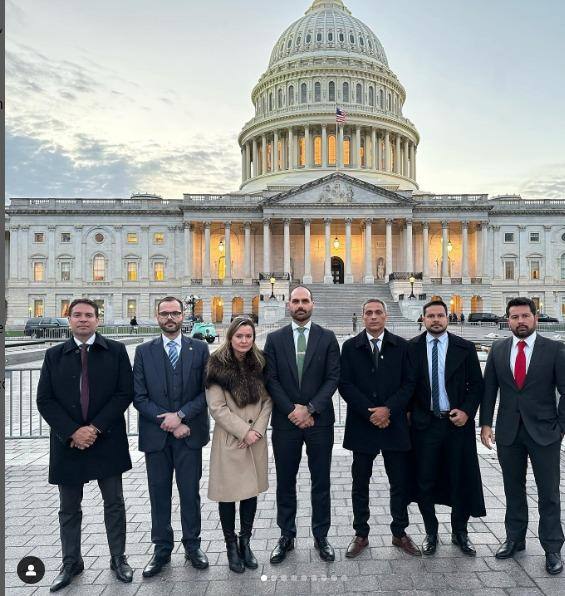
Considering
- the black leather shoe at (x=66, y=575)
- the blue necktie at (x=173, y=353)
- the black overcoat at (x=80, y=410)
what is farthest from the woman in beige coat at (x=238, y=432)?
the black leather shoe at (x=66, y=575)

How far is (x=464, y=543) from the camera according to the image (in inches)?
249

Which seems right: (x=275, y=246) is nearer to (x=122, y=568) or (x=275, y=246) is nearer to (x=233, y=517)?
(x=233, y=517)

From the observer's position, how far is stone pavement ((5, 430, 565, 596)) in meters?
5.53

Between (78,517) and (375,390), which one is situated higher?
(375,390)

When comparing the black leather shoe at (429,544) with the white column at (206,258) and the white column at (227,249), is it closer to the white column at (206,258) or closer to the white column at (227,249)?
the white column at (227,249)

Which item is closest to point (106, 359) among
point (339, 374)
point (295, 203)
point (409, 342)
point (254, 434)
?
point (254, 434)

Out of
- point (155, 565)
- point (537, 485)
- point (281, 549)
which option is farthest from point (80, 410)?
point (537, 485)

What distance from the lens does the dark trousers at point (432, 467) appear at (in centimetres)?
643

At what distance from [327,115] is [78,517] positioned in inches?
3096

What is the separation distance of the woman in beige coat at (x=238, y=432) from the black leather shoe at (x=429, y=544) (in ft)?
6.90

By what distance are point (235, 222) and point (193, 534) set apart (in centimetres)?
6368

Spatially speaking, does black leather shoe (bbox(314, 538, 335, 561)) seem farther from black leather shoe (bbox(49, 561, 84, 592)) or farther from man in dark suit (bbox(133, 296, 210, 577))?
black leather shoe (bbox(49, 561, 84, 592))

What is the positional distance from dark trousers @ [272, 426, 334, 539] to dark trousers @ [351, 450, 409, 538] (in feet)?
1.23

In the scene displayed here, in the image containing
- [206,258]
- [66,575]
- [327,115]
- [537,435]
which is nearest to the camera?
[66,575]
